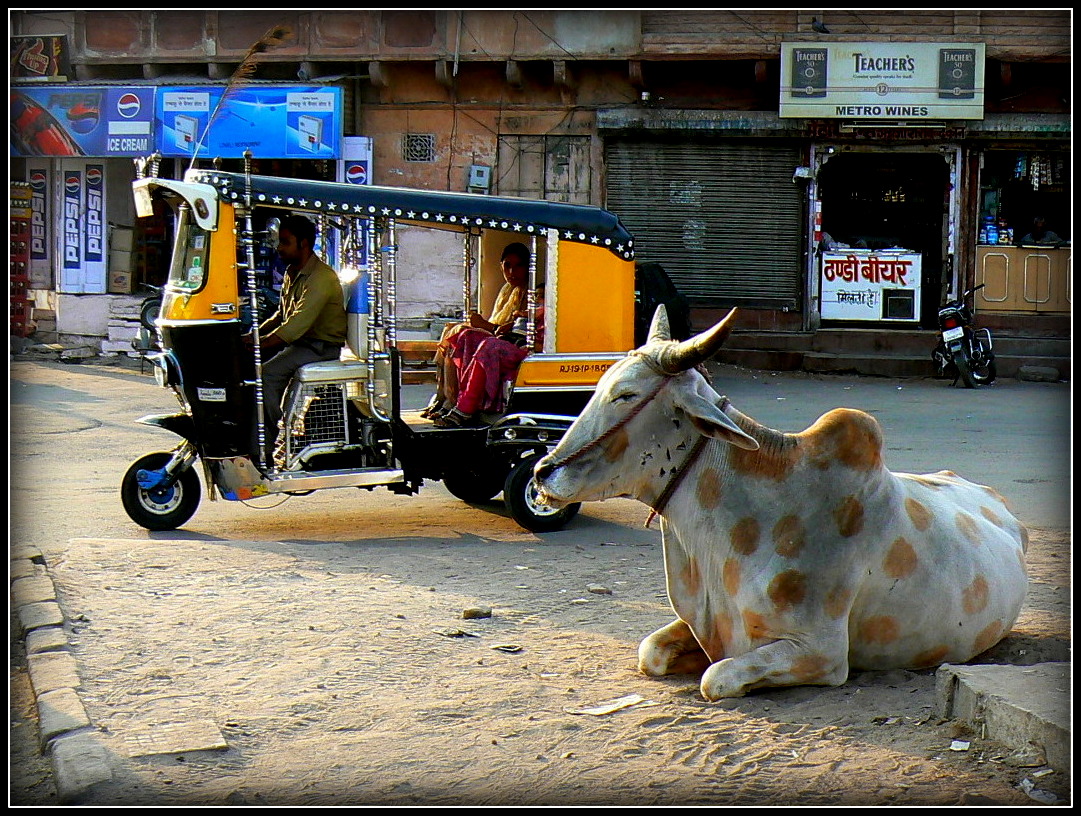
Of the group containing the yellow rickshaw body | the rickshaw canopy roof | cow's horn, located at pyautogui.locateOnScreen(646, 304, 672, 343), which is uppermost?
the rickshaw canopy roof

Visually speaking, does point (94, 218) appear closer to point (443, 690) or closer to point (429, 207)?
point (429, 207)

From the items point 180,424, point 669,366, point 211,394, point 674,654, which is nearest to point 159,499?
point 180,424

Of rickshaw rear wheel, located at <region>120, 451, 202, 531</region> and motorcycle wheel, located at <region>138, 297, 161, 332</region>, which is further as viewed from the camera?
motorcycle wheel, located at <region>138, 297, 161, 332</region>

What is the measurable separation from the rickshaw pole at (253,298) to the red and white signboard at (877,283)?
39.6ft

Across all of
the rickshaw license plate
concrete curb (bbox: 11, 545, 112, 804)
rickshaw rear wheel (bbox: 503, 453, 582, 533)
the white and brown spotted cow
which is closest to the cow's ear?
the white and brown spotted cow

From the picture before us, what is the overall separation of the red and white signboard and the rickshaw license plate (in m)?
12.3

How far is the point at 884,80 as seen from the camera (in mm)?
17469

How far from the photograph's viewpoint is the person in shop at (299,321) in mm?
8023

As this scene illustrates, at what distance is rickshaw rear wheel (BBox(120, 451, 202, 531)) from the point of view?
26.3ft

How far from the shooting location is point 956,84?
57.0ft

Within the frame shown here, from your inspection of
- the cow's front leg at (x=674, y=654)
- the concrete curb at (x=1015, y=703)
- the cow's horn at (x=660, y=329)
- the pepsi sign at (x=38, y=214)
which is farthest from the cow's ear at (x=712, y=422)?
the pepsi sign at (x=38, y=214)

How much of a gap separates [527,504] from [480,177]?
36.9 ft

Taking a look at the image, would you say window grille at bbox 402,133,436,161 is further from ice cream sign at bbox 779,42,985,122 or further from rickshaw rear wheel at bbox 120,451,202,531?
rickshaw rear wheel at bbox 120,451,202,531

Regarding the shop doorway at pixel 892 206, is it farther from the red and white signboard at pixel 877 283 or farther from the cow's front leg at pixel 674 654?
the cow's front leg at pixel 674 654
